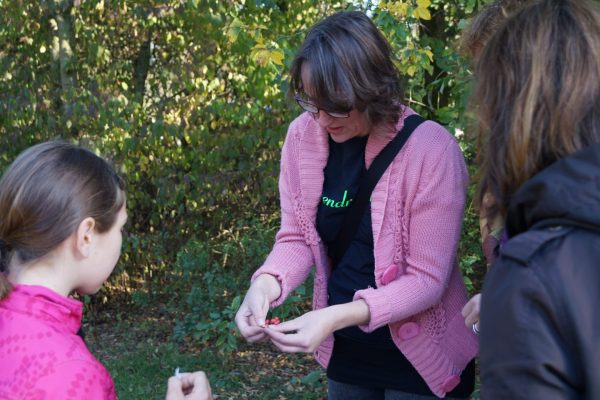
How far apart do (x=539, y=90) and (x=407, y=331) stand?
1.17 metres

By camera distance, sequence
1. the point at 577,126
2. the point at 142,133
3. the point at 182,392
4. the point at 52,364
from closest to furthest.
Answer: the point at 577,126
the point at 52,364
the point at 182,392
the point at 142,133

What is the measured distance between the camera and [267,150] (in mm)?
6797

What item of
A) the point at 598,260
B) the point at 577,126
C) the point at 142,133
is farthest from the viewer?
the point at 142,133

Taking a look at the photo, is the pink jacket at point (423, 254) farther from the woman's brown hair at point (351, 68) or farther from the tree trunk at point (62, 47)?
the tree trunk at point (62, 47)

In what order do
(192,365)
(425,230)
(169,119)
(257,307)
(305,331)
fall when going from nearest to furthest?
(305,331)
(425,230)
(257,307)
(192,365)
(169,119)

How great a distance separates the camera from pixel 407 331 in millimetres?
2379

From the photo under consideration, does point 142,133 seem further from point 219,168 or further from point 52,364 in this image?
point 52,364

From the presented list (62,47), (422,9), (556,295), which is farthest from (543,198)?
(62,47)

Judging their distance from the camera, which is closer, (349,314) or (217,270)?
Answer: (349,314)

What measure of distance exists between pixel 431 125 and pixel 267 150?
14.6 ft

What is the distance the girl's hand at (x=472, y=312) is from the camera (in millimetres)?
2170

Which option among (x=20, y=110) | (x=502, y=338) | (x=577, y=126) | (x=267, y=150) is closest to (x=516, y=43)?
(x=577, y=126)

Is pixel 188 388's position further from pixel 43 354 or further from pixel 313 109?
pixel 313 109

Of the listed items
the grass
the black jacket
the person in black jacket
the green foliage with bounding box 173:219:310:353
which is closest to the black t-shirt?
the person in black jacket
